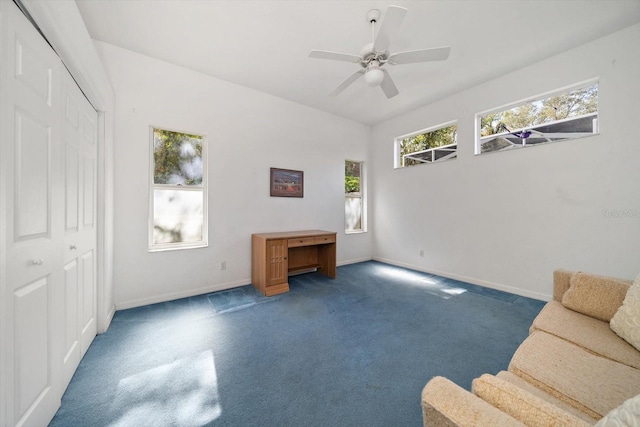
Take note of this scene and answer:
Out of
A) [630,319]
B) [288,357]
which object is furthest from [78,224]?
[630,319]

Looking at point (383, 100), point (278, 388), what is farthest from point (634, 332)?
point (383, 100)

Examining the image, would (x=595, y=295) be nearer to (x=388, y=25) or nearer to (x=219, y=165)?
(x=388, y=25)

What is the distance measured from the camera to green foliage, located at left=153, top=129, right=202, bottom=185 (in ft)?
9.91

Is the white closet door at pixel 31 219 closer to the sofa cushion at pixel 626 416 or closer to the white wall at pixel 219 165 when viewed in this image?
the white wall at pixel 219 165

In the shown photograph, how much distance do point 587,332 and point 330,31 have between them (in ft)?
10.6

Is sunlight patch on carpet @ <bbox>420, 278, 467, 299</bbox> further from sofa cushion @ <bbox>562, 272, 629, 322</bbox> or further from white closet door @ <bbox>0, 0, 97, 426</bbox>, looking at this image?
white closet door @ <bbox>0, 0, 97, 426</bbox>

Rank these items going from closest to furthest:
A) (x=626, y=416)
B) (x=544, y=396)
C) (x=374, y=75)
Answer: (x=626, y=416) → (x=544, y=396) → (x=374, y=75)

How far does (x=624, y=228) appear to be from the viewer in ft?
8.10

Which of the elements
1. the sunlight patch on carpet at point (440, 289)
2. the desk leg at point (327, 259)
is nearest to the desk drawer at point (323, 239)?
the desk leg at point (327, 259)

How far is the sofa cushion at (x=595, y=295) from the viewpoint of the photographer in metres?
1.52

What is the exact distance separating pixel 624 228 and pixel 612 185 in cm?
48

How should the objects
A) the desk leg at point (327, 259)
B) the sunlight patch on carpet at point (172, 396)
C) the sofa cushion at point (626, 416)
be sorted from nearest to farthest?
the sofa cushion at point (626, 416), the sunlight patch on carpet at point (172, 396), the desk leg at point (327, 259)

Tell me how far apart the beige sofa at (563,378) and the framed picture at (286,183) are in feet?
11.1

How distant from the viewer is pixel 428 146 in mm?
4305
